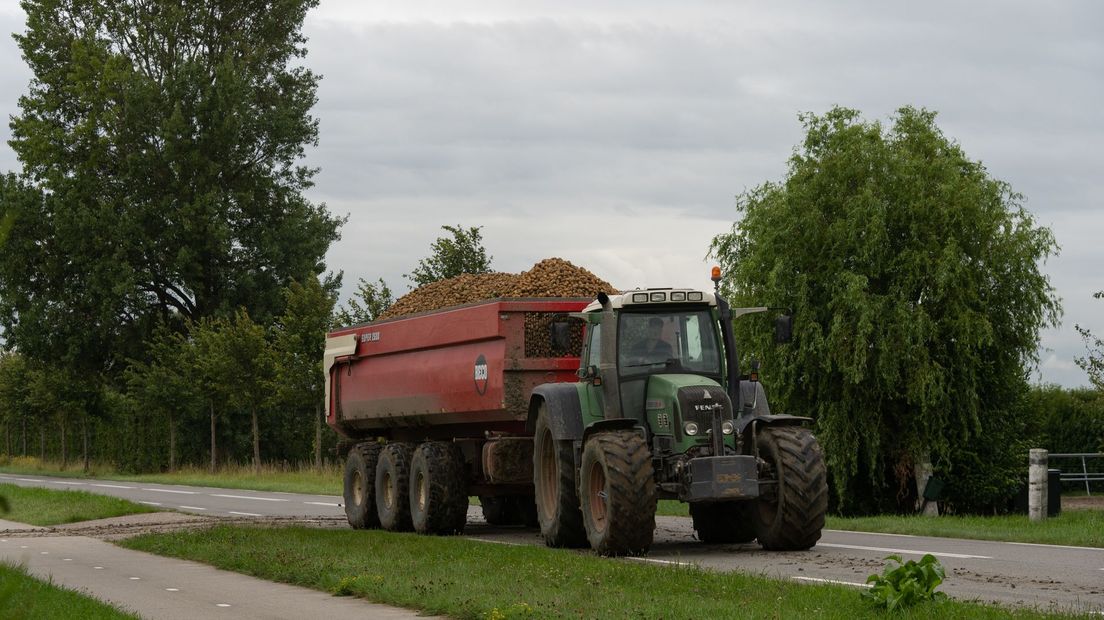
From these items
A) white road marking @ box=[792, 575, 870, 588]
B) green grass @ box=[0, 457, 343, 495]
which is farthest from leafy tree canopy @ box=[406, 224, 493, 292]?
white road marking @ box=[792, 575, 870, 588]

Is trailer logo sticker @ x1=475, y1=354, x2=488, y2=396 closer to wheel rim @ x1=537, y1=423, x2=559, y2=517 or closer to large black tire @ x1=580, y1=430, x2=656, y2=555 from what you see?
wheel rim @ x1=537, y1=423, x2=559, y2=517

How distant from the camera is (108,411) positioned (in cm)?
5650

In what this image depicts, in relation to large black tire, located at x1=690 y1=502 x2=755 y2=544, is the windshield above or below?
above

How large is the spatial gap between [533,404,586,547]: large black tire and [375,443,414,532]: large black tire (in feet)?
11.5

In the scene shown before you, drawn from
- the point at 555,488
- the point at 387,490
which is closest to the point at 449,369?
the point at 555,488

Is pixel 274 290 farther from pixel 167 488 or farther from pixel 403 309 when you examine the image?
pixel 403 309

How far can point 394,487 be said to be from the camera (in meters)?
19.9

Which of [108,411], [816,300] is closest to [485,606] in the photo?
[816,300]

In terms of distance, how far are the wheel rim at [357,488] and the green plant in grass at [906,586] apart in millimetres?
12554

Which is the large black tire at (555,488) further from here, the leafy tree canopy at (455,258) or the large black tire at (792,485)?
the leafy tree canopy at (455,258)

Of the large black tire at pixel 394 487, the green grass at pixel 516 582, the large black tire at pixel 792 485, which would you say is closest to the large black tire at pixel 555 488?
the green grass at pixel 516 582

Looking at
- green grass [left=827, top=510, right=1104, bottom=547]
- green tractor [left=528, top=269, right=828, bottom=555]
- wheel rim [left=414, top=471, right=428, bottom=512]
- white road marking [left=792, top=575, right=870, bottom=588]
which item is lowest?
green grass [left=827, top=510, right=1104, bottom=547]

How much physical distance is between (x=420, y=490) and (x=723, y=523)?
4.63 meters

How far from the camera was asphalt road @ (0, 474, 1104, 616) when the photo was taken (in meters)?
10.7
